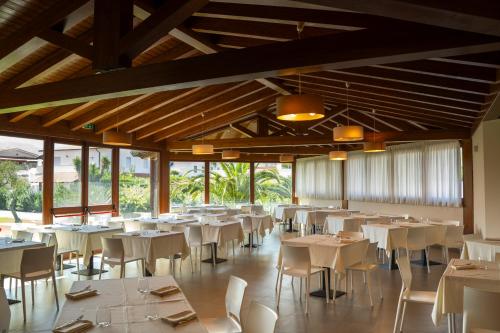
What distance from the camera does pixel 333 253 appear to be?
584 centimetres

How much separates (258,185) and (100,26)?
46.8 feet

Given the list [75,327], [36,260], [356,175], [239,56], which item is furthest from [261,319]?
[356,175]

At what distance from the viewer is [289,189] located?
19.4m

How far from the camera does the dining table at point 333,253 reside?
5750 millimetres

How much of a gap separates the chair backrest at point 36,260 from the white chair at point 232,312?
283cm

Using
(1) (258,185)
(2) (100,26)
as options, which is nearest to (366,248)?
(2) (100,26)

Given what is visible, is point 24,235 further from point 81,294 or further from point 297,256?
point 297,256

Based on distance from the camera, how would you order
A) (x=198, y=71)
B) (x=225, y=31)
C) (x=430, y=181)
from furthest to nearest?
1. (x=430, y=181)
2. (x=225, y=31)
3. (x=198, y=71)

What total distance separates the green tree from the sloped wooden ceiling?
0.89 meters

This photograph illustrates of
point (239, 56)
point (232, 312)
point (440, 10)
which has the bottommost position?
point (232, 312)

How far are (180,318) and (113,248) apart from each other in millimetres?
4130

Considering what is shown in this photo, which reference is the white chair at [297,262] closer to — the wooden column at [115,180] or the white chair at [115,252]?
the white chair at [115,252]

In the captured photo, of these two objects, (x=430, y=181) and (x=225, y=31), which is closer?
(x=225, y=31)

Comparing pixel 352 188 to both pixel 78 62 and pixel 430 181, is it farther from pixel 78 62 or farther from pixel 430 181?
pixel 78 62
